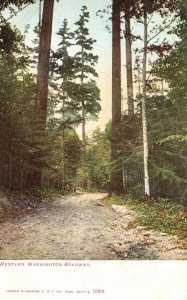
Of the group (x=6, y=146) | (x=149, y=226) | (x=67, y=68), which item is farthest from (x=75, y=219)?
(x=67, y=68)

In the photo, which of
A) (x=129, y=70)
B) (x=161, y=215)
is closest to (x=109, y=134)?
(x=129, y=70)

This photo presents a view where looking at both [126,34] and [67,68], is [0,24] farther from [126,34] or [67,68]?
[67,68]

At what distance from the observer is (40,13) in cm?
609

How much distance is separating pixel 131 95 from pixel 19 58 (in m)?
2.68

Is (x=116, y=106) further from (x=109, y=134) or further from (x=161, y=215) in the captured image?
(x=161, y=215)

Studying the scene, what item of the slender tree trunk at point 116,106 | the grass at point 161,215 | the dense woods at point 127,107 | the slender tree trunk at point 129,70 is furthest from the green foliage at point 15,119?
the grass at point 161,215

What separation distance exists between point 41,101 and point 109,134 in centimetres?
173

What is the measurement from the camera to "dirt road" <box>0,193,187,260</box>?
12.2 ft

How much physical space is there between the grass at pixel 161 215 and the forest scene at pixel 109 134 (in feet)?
0.05

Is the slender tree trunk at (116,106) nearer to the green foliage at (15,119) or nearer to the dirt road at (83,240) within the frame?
the green foliage at (15,119)

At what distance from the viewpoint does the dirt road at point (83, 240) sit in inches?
147

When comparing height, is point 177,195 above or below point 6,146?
below

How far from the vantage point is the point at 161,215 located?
4.82m

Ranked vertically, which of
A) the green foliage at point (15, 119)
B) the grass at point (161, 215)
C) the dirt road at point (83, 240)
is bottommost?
the dirt road at point (83, 240)
